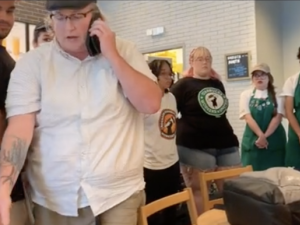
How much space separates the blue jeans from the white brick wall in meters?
2.30

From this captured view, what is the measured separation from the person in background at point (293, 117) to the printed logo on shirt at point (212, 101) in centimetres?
66

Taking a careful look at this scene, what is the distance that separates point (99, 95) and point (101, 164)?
7.9 inches

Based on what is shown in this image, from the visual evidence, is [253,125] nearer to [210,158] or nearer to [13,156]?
[210,158]

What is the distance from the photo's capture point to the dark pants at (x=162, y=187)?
2.68m

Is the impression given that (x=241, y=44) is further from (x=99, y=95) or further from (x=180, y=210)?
(x=99, y=95)

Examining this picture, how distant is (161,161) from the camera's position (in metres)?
2.81

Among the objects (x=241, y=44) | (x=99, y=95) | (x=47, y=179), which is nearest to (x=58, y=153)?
(x=47, y=179)

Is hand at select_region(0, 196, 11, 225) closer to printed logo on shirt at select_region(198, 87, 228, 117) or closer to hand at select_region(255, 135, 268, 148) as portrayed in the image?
Result: printed logo on shirt at select_region(198, 87, 228, 117)

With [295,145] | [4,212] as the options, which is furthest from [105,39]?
[295,145]

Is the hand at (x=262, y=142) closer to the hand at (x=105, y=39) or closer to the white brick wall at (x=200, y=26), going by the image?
the white brick wall at (x=200, y=26)

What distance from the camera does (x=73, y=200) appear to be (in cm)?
122

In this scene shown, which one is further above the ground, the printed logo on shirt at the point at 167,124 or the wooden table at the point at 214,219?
the printed logo on shirt at the point at 167,124

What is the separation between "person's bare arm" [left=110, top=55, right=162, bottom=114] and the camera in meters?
1.23

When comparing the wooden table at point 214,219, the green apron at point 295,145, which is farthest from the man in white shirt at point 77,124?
the green apron at point 295,145
